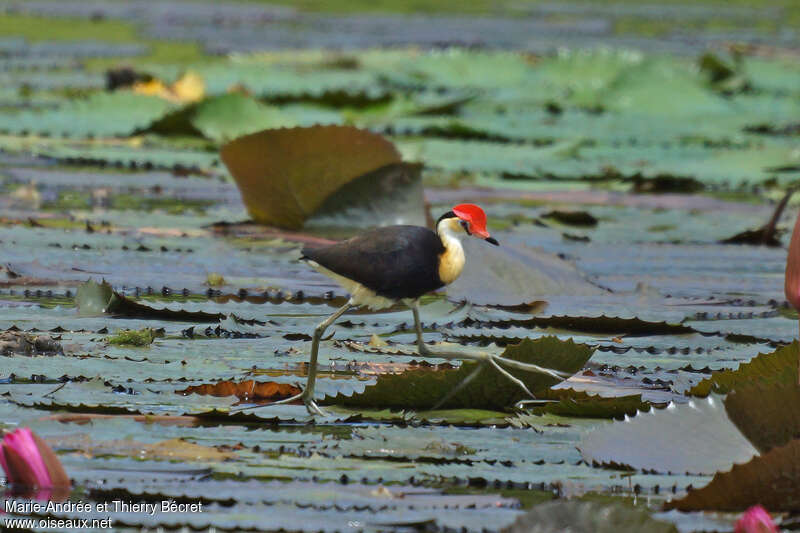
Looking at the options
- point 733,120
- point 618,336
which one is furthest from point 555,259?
point 733,120

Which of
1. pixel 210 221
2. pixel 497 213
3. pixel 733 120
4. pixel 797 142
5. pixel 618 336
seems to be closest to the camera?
pixel 618 336

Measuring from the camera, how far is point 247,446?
64.8 inches

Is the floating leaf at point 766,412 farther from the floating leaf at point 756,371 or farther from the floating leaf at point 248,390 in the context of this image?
the floating leaf at point 248,390

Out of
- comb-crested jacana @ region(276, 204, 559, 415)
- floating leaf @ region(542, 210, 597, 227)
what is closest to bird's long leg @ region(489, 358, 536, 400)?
comb-crested jacana @ region(276, 204, 559, 415)

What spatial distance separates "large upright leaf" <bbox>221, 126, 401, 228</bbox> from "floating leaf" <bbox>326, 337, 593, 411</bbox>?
1201mm

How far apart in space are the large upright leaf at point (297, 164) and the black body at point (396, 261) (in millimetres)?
1100

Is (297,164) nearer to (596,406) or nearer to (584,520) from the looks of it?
(596,406)

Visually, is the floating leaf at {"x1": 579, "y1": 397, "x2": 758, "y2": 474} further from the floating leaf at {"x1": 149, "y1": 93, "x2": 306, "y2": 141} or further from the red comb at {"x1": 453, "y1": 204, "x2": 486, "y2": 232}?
the floating leaf at {"x1": 149, "y1": 93, "x2": 306, "y2": 141}

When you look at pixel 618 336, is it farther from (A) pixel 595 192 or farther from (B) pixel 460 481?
(A) pixel 595 192

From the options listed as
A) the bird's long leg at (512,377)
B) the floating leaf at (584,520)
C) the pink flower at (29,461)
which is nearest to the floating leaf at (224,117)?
the bird's long leg at (512,377)

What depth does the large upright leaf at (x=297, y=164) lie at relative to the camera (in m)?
3.01

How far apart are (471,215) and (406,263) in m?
0.12

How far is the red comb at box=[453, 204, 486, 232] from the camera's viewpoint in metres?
1.92

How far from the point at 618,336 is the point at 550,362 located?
447mm
